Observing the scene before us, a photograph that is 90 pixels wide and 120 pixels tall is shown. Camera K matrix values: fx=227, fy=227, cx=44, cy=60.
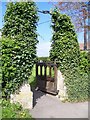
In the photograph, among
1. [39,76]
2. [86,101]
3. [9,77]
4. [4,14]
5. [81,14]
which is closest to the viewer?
[9,77]

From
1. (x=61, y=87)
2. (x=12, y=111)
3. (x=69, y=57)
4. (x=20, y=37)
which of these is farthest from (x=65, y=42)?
(x=12, y=111)

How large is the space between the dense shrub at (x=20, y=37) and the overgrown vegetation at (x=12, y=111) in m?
0.39

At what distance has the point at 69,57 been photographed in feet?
28.0

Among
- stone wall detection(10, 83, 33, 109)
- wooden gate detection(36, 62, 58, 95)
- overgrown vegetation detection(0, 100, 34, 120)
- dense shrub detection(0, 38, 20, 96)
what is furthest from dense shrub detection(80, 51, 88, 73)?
overgrown vegetation detection(0, 100, 34, 120)

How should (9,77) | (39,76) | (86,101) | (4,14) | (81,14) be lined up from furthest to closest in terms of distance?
(81,14) < (39,76) < (86,101) < (4,14) < (9,77)

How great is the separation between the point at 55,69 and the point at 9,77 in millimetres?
2692

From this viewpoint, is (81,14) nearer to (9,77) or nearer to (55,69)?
(55,69)

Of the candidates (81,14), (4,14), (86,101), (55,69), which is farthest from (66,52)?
(81,14)

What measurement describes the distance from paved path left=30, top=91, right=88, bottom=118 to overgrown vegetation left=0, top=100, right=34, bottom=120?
429 millimetres

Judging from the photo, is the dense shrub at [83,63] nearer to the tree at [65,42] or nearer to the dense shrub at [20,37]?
the tree at [65,42]

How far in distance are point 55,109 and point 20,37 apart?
8.31 feet

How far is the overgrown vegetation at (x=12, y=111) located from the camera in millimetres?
5681

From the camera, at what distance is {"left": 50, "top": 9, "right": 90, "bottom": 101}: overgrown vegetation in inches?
334

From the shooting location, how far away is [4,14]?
23.0 feet
